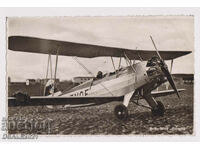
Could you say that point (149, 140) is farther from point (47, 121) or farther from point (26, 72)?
point (26, 72)

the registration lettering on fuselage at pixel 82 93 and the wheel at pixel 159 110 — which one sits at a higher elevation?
the registration lettering on fuselage at pixel 82 93

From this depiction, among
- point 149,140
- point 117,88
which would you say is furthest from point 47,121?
point 149,140

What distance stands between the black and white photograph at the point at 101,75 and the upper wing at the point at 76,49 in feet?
0.04

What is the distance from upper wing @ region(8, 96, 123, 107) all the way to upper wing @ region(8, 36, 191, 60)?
56cm

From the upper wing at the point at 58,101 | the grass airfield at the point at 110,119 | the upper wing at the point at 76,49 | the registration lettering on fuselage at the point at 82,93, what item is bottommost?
the grass airfield at the point at 110,119

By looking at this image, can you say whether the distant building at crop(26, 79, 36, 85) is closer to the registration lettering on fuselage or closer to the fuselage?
the fuselage

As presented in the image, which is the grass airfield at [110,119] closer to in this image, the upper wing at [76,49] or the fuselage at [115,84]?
the fuselage at [115,84]

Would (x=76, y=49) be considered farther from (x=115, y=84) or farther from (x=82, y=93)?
(x=115, y=84)

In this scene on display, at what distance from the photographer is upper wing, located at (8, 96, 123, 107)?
471 cm

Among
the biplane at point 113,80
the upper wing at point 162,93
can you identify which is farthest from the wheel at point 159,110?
the upper wing at point 162,93

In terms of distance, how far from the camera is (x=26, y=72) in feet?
16.2

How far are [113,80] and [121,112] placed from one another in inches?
16.6

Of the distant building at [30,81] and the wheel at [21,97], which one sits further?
the distant building at [30,81]

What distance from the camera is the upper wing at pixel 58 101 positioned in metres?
4.71
